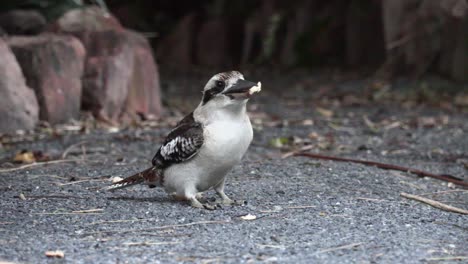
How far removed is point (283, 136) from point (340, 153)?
1011mm

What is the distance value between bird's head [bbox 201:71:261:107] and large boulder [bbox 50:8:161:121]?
4249mm

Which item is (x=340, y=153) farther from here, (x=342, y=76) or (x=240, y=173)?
(x=342, y=76)

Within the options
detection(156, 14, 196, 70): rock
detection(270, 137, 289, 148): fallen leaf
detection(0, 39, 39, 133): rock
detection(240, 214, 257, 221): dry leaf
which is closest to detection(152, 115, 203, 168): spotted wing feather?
detection(240, 214, 257, 221): dry leaf

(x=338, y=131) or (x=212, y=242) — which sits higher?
(x=212, y=242)

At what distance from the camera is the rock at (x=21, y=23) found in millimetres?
9281

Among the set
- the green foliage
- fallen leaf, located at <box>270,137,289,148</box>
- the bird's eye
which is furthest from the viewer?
the green foliage

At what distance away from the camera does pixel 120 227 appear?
410 cm

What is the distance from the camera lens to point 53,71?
328 inches

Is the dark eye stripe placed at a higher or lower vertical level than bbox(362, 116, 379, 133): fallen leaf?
higher

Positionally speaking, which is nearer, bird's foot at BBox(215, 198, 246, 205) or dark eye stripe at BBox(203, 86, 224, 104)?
dark eye stripe at BBox(203, 86, 224, 104)

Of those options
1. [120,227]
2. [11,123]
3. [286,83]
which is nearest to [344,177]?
[120,227]

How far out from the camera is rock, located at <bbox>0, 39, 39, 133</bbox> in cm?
782

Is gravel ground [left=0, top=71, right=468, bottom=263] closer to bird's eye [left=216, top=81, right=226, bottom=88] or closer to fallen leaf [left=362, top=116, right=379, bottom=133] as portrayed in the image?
bird's eye [left=216, top=81, right=226, bottom=88]

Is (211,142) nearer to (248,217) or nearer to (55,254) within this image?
(248,217)
